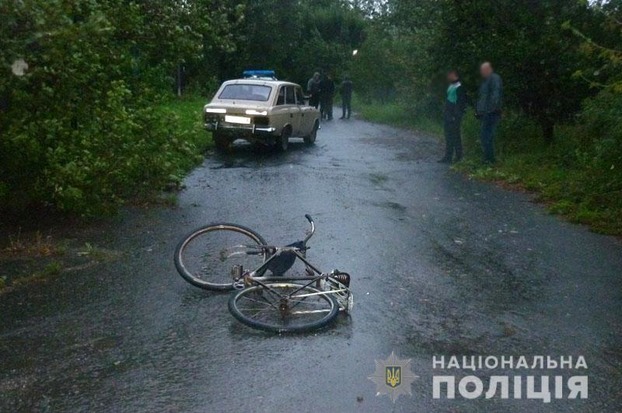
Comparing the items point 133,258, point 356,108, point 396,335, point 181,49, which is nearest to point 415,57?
point 356,108

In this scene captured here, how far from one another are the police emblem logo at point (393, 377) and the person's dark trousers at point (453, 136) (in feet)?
41.8

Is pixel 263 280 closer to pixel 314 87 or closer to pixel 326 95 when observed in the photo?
pixel 314 87

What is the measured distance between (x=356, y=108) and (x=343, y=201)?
29.8 meters

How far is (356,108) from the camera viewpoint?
43.1 metres

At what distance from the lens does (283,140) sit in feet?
71.1

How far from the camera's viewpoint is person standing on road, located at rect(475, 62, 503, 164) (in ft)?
56.6

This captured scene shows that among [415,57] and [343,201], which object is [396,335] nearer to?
[343,201]

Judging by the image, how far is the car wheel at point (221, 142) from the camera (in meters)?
20.9

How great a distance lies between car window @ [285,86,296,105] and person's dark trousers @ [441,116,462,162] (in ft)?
15.2

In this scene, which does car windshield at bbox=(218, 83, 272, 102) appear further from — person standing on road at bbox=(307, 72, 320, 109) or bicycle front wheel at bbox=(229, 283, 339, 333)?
bicycle front wheel at bbox=(229, 283, 339, 333)

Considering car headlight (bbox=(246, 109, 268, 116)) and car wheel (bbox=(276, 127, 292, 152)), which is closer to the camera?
car headlight (bbox=(246, 109, 268, 116))

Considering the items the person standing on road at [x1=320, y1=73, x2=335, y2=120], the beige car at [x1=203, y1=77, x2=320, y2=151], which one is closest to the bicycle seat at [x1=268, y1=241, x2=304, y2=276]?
the beige car at [x1=203, y1=77, x2=320, y2=151]

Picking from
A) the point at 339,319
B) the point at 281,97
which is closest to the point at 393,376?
the point at 339,319

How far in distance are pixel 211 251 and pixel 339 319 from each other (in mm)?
1614
